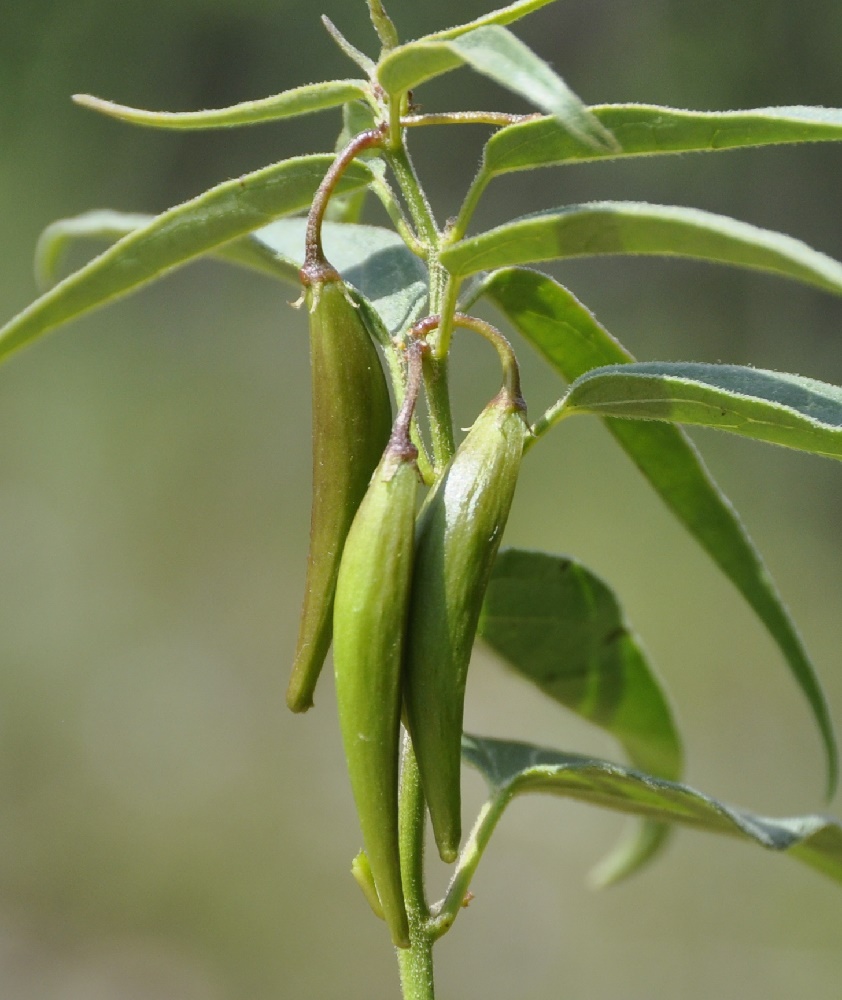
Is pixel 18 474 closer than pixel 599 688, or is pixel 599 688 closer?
pixel 599 688

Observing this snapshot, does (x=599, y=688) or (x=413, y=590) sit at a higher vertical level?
(x=413, y=590)

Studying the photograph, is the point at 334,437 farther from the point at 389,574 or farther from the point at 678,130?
the point at 678,130

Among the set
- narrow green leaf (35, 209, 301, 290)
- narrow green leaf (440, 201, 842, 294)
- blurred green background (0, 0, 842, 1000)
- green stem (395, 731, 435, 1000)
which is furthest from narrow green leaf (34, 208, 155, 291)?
blurred green background (0, 0, 842, 1000)

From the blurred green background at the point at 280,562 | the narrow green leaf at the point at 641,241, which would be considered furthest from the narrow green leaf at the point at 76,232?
the blurred green background at the point at 280,562

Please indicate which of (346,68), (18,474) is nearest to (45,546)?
(18,474)

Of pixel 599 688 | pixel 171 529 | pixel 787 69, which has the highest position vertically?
pixel 787 69

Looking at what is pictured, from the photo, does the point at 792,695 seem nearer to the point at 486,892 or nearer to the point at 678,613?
the point at 678,613

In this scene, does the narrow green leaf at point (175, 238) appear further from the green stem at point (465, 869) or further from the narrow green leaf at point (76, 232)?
the green stem at point (465, 869)
